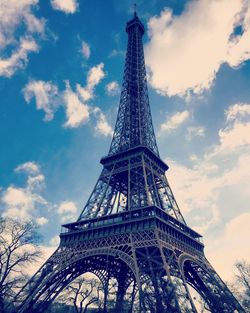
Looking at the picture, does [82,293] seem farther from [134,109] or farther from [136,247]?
[134,109]

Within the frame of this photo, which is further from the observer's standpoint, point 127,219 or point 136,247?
point 127,219

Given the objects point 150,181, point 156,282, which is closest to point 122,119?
point 150,181

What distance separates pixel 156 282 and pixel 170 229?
10016 millimetres

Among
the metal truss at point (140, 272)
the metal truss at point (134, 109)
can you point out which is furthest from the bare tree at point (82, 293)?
the metal truss at point (134, 109)

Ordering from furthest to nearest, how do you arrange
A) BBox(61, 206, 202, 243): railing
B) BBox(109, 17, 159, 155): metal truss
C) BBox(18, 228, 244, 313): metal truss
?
BBox(109, 17, 159, 155): metal truss
BBox(61, 206, 202, 243): railing
BBox(18, 228, 244, 313): metal truss

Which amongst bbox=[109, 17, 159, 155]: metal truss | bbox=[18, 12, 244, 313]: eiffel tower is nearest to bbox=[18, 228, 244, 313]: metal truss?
bbox=[18, 12, 244, 313]: eiffel tower

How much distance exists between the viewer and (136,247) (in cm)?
3312

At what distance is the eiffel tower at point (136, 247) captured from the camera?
30.5 metres

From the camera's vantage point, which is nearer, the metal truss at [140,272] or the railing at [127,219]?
the metal truss at [140,272]

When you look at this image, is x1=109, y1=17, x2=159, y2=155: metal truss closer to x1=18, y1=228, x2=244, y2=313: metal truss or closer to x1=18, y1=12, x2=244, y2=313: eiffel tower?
x1=18, y1=12, x2=244, y2=313: eiffel tower

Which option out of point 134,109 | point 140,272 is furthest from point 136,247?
point 134,109

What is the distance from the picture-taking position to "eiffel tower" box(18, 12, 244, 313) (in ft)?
100

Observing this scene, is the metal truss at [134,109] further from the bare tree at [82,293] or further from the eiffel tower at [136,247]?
the bare tree at [82,293]

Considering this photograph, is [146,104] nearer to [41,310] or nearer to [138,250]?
[138,250]
